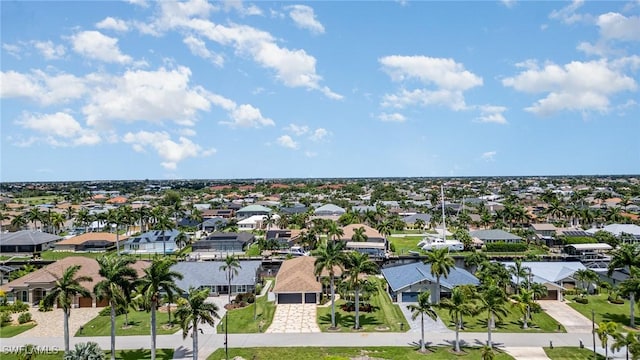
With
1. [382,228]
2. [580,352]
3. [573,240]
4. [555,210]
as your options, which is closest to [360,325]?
[580,352]

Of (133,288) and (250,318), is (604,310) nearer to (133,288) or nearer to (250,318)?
(250,318)

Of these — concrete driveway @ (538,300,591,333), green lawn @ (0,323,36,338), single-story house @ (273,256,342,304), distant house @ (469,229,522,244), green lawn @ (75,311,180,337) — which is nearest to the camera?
green lawn @ (75,311,180,337)

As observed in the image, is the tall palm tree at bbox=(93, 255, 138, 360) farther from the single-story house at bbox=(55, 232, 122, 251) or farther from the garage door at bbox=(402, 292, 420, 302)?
the single-story house at bbox=(55, 232, 122, 251)

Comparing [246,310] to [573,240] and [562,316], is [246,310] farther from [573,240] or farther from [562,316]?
[573,240]

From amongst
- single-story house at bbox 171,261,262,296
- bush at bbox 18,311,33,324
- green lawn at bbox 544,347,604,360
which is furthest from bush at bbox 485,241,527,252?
bush at bbox 18,311,33,324

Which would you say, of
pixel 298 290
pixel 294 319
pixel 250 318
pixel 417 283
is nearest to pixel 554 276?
pixel 417 283
